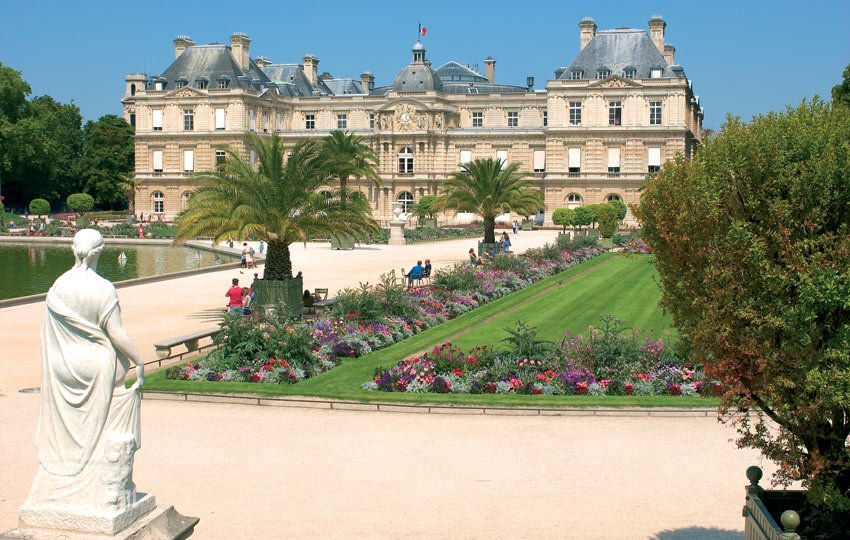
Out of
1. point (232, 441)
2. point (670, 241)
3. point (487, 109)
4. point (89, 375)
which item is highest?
point (487, 109)

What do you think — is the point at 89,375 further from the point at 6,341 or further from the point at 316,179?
the point at 316,179

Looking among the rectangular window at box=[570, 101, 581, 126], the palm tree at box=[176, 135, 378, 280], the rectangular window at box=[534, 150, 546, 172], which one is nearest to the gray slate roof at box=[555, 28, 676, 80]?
the rectangular window at box=[570, 101, 581, 126]

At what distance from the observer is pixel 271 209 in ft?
80.5

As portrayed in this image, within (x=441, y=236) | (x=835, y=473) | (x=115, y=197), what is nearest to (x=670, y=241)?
(x=835, y=473)

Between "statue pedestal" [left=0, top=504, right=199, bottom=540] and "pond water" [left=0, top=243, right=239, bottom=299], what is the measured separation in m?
25.2

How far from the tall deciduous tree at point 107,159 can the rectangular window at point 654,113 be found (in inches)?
1918

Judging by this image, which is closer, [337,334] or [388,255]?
[337,334]

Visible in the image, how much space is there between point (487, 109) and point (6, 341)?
2732 inches

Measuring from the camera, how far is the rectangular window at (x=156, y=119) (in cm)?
8616

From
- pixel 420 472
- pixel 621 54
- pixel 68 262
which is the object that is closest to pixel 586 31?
pixel 621 54

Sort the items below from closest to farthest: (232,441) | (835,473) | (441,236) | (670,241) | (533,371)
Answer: (835,473)
(670,241)
(232,441)
(533,371)
(441,236)

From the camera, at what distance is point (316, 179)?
25344 millimetres

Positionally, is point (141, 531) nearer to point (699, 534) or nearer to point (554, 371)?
point (699, 534)

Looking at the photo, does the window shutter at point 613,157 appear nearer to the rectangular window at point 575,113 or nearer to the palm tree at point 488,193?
the rectangular window at point 575,113
